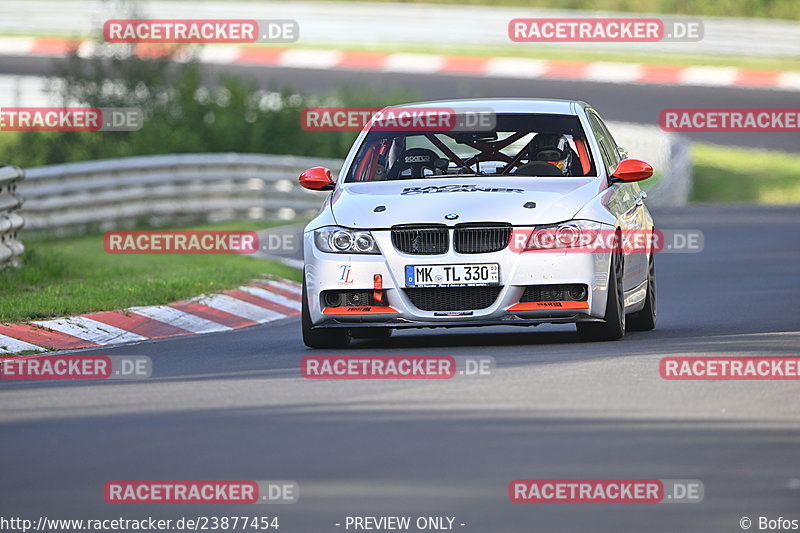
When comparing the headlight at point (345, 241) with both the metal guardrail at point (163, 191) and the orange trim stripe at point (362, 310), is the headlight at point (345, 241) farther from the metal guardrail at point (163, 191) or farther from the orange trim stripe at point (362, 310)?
the metal guardrail at point (163, 191)

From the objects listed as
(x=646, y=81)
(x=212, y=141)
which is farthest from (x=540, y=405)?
(x=646, y=81)

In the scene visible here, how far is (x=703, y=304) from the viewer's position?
14219 millimetres

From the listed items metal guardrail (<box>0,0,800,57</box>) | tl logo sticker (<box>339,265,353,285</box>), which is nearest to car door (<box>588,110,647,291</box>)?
tl logo sticker (<box>339,265,353,285</box>)

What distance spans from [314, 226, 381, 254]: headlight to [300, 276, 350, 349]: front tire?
311 mm

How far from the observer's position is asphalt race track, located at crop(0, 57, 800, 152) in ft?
124

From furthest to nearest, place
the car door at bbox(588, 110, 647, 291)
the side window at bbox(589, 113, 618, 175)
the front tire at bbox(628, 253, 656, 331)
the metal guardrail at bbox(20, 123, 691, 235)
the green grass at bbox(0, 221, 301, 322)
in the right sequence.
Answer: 1. the metal guardrail at bbox(20, 123, 691, 235)
2. the green grass at bbox(0, 221, 301, 322)
3. the front tire at bbox(628, 253, 656, 331)
4. the side window at bbox(589, 113, 618, 175)
5. the car door at bbox(588, 110, 647, 291)

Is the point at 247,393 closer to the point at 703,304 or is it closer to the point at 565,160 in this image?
the point at 565,160

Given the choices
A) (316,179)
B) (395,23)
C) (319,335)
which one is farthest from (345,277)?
(395,23)

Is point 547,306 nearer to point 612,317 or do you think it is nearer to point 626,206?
point 612,317

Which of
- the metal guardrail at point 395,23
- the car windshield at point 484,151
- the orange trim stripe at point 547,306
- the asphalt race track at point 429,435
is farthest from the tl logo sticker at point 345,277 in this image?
Result: the metal guardrail at point 395,23

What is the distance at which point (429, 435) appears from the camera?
286 inches

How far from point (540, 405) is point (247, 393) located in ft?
5.08

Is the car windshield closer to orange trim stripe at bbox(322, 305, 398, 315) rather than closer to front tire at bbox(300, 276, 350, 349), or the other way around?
front tire at bbox(300, 276, 350, 349)

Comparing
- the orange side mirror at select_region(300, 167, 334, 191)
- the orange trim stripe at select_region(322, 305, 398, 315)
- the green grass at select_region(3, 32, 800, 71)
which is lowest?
the orange trim stripe at select_region(322, 305, 398, 315)
